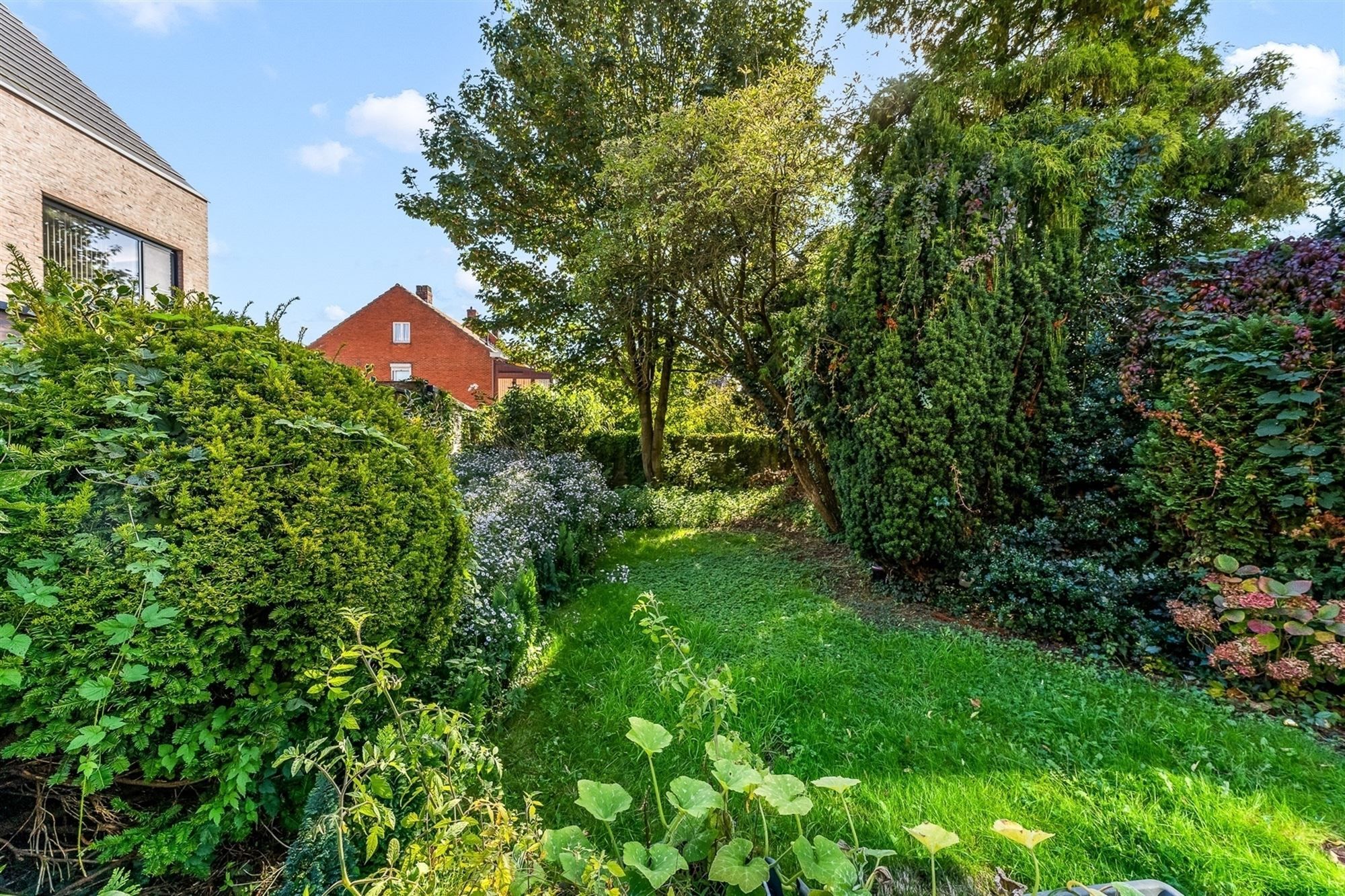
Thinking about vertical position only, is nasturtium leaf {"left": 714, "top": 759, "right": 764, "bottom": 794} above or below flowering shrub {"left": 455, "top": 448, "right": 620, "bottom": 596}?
below

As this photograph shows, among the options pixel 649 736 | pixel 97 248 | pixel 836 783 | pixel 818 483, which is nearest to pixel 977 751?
pixel 836 783

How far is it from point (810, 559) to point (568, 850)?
4.45 m

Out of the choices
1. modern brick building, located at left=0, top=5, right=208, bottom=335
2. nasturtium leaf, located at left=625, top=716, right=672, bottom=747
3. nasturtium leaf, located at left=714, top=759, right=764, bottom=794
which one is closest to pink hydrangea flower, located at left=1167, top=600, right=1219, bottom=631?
nasturtium leaf, located at left=714, top=759, right=764, bottom=794

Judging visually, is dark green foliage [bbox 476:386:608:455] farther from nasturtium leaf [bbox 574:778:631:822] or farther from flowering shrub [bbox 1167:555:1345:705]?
flowering shrub [bbox 1167:555:1345:705]

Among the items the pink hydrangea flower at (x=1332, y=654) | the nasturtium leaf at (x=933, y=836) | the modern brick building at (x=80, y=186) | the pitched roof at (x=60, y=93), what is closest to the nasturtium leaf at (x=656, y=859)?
the nasturtium leaf at (x=933, y=836)

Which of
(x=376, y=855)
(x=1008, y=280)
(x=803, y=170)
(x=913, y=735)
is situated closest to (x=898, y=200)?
(x=1008, y=280)

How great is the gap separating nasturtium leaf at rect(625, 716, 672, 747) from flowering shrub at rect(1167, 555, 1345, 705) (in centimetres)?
301

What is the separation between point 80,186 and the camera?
7.83 meters

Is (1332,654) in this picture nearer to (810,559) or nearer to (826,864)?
(826,864)

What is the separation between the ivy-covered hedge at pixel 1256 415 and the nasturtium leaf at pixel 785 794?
3143 millimetres

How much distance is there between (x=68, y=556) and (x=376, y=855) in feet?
3.93

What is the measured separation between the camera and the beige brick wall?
22.6 feet

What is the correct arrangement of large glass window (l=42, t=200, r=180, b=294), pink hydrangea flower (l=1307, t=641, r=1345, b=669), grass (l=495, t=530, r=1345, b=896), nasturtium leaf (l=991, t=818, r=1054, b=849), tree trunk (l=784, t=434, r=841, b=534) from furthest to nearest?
large glass window (l=42, t=200, r=180, b=294) < tree trunk (l=784, t=434, r=841, b=534) < pink hydrangea flower (l=1307, t=641, r=1345, b=669) < grass (l=495, t=530, r=1345, b=896) < nasturtium leaf (l=991, t=818, r=1054, b=849)

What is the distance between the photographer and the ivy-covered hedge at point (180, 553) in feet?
4.53
